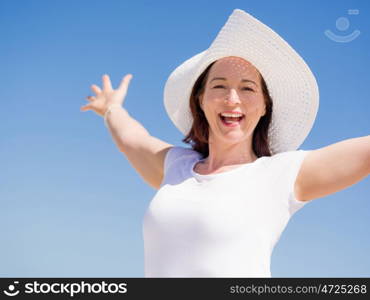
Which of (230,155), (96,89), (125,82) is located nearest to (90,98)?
(96,89)

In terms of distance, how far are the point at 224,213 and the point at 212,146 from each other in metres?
0.67

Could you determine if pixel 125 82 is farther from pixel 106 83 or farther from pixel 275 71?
pixel 275 71

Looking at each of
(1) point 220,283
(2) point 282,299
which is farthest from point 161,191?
(2) point 282,299

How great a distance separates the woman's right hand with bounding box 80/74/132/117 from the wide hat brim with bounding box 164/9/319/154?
633 millimetres

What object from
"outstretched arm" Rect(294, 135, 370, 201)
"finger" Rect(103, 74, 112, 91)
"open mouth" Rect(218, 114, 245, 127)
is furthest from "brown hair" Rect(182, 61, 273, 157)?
"finger" Rect(103, 74, 112, 91)

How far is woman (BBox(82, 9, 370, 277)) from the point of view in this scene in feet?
9.07

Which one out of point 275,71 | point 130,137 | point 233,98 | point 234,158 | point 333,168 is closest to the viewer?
point 333,168

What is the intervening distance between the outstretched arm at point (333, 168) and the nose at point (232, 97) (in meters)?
0.52

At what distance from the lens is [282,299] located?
2951mm

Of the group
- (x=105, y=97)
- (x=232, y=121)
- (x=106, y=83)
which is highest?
(x=106, y=83)

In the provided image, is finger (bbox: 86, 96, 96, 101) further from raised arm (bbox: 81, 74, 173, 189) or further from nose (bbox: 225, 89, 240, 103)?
nose (bbox: 225, 89, 240, 103)

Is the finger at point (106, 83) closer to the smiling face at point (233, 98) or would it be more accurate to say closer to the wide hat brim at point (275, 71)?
the wide hat brim at point (275, 71)

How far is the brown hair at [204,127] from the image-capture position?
338 centimetres

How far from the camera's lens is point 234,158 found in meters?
3.23
